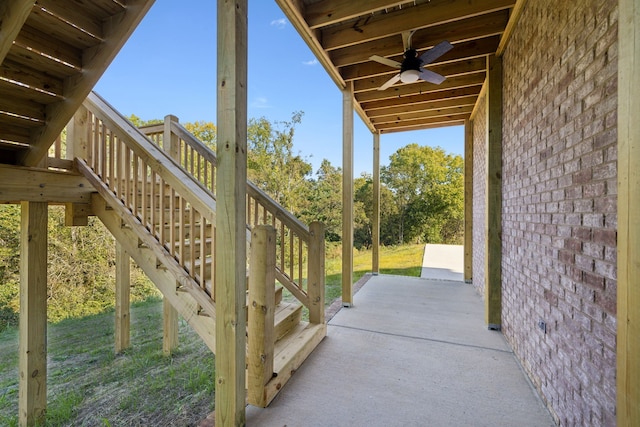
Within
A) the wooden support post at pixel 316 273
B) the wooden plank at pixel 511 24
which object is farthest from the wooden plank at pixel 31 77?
the wooden plank at pixel 511 24

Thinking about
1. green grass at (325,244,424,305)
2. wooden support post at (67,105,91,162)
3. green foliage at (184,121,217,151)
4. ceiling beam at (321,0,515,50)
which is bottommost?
green grass at (325,244,424,305)

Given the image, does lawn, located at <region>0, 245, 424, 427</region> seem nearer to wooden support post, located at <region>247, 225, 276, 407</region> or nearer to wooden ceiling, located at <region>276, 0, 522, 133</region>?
wooden support post, located at <region>247, 225, 276, 407</region>

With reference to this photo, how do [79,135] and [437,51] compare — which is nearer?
[79,135]

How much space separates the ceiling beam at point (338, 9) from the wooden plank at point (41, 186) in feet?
8.79

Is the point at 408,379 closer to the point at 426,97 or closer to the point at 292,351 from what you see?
the point at 292,351

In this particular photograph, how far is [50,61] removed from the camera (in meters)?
1.81

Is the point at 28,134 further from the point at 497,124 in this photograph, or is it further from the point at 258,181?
the point at 258,181

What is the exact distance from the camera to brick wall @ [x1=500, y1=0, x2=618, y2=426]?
48.3 inches

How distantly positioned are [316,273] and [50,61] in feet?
8.25

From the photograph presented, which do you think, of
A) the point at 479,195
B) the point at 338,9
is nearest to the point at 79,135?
the point at 338,9

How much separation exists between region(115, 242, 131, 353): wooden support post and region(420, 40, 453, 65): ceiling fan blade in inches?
153

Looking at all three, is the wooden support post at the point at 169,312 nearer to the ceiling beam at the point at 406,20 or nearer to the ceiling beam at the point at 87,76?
the ceiling beam at the point at 87,76

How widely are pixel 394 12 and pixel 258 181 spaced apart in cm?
763

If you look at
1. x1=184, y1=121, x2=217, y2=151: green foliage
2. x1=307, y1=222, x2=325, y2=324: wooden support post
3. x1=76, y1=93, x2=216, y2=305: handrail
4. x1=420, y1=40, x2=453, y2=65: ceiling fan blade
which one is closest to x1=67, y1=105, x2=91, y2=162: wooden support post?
x1=76, y1=93, x2=216, y2=305: handrail
